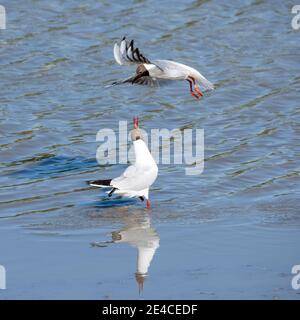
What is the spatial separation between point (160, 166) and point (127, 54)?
1.78 metres

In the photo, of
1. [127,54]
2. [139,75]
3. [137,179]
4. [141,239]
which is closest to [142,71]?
[139,75]

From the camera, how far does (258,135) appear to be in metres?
11.7

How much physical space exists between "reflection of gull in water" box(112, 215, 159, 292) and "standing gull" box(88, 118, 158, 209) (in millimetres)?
360

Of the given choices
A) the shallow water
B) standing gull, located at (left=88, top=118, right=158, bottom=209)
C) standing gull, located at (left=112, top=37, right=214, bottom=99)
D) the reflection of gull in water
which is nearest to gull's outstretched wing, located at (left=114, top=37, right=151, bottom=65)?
standing gull, located at (left=112, top=37, right=214, bottom=99)

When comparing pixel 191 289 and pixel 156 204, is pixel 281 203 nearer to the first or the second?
pixel 156 204

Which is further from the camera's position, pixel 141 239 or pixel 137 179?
pixel 137 179

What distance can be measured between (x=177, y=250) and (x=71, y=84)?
673 cm

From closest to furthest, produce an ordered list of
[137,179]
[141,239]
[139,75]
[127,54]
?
[141,239] → [137,179] → [127,54] → [139,75]

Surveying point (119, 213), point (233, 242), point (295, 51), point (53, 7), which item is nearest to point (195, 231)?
point (233, 242)

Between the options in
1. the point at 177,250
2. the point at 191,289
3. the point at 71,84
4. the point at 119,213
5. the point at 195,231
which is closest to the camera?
the point at 191,289

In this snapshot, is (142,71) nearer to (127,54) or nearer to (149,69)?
(149,69)

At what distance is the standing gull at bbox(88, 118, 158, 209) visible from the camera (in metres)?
8.98

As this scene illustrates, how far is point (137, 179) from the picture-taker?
8977 mm

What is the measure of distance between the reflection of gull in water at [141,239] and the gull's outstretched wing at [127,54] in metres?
1.66
